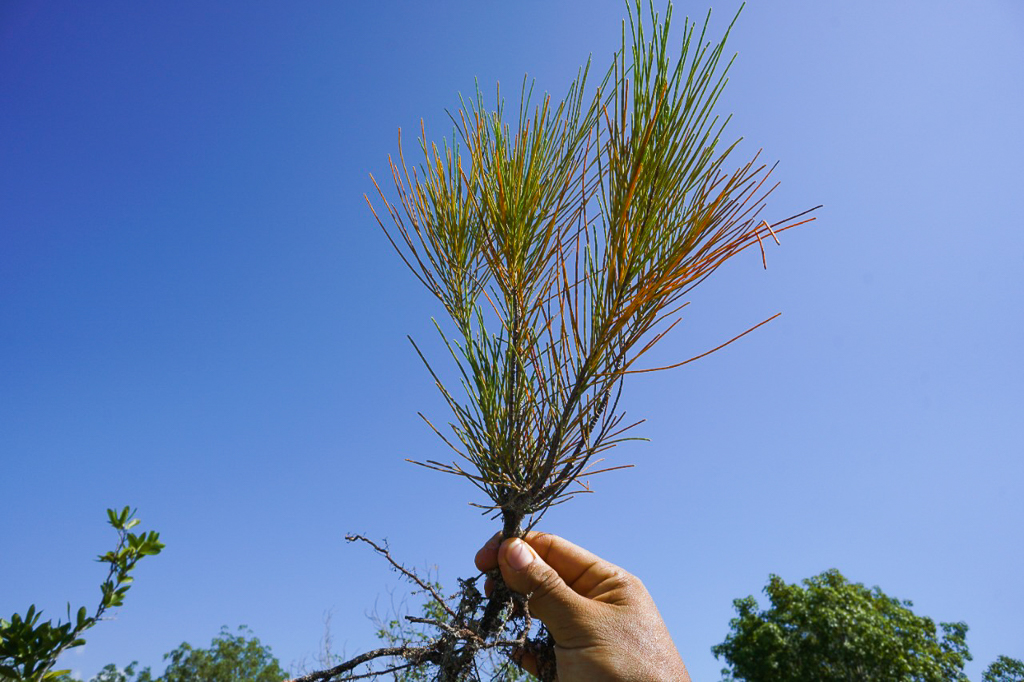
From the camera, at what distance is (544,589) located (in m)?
1.75

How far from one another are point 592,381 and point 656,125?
69 centimetres

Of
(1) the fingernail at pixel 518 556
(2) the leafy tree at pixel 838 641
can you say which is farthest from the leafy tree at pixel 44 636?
(2) the leafy tree at pixel 838 641

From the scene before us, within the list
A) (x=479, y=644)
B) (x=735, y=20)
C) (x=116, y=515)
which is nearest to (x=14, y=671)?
(x=116, y=515)

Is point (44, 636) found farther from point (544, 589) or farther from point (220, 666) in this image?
point (220, 666)

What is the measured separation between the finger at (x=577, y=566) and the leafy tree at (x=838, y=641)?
592 inches

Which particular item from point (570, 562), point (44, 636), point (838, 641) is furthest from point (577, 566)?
point (838, 641)

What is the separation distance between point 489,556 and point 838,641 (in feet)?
51.0

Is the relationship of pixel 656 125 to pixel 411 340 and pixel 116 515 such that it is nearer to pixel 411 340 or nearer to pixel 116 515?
pixel 411 340

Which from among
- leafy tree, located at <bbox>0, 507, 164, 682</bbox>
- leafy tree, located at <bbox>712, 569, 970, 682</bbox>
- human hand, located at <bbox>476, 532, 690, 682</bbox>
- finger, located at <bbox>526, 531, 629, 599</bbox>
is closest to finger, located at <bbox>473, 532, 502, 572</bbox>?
human hand, located at <bbox>476, 532, 690, 682</bbox>

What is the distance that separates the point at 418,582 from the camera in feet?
6.54

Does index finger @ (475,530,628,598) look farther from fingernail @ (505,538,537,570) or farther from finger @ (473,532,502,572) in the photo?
fingernail @ (505,538,537,570)

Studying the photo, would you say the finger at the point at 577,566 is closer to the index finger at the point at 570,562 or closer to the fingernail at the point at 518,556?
the index finger at the point at 570,562

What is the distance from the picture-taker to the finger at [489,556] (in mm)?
1961

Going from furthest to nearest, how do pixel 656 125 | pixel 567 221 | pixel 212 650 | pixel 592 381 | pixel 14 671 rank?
pixel 212 650, pixel 567 221, pixel 592 381, pixel 656 125, pixel 14 671
